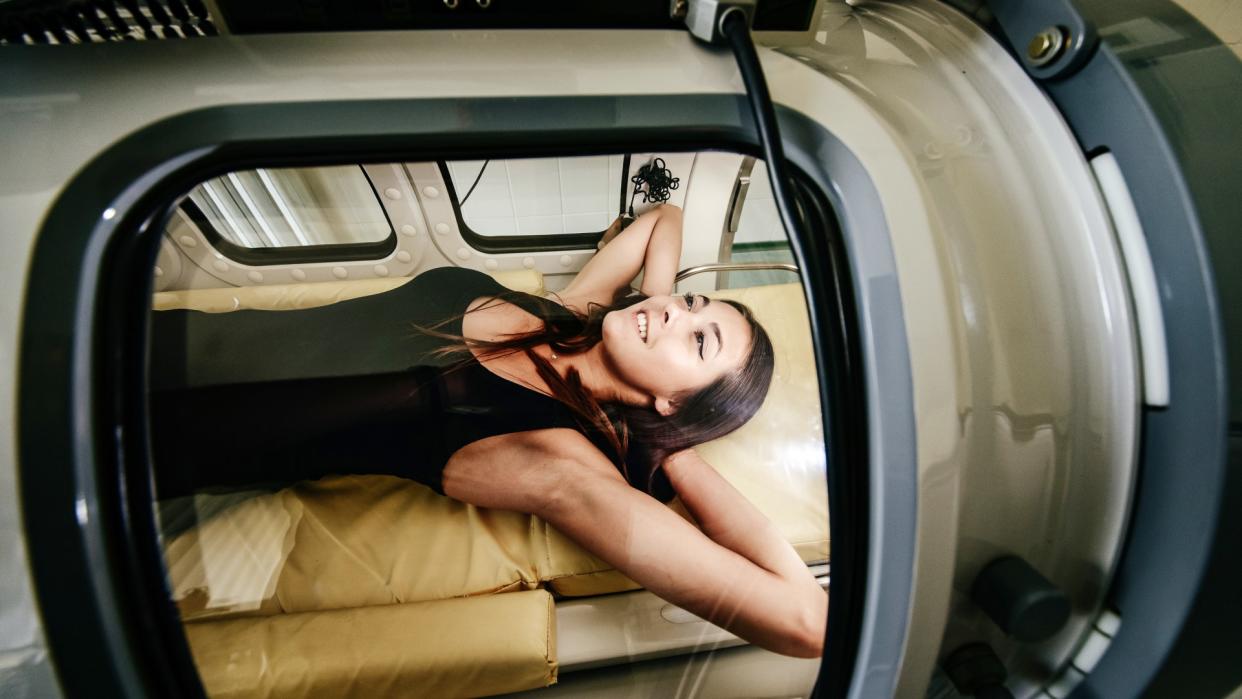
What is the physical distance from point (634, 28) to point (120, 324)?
62cm

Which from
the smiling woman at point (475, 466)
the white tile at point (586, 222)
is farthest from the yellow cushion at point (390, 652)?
the white tile at point (586, 222)

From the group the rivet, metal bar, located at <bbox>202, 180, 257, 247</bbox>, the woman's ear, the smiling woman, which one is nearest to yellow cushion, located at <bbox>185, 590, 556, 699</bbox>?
the smiling woman

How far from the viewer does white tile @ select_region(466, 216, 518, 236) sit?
1.29 meters

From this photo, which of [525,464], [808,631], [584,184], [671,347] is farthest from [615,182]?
[808,631]

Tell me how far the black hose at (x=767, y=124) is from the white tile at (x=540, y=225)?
754mm

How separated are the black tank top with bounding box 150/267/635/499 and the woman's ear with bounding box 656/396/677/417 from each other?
17 cm

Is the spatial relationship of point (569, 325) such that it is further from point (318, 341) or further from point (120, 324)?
point (120, 324)

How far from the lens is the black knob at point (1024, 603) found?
1.62ft

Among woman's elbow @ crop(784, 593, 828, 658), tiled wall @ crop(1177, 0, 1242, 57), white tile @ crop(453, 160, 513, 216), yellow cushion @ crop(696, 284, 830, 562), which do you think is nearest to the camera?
woman's elbow @ crop(784, 593, 828, 658)

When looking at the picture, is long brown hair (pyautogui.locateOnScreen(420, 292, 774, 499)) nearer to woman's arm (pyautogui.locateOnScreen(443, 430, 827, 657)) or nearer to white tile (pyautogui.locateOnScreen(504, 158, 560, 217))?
woman's arm (pyautogui.locateOnScreen(443, 430, 827, 657))

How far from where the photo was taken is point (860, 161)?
1.72 feet

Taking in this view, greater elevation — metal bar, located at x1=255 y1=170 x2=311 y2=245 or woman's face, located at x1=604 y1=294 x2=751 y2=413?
metal bar, located at x1=255 y1=170 x2=311 y2=245

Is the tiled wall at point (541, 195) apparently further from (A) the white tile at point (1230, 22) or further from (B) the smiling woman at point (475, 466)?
(A) the white tile at point (1230, 22)

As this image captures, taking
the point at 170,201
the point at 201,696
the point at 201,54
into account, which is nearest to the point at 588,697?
the point at 201,696
